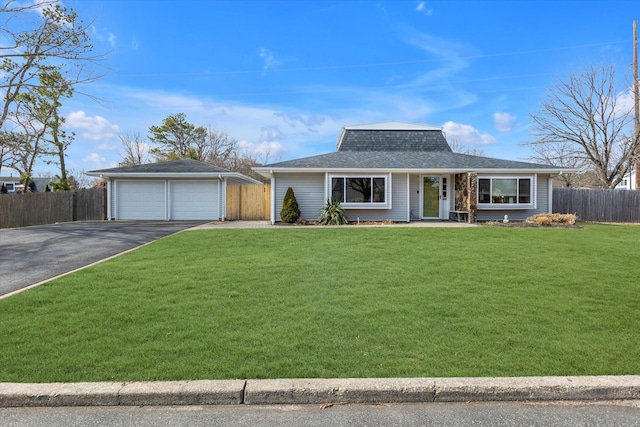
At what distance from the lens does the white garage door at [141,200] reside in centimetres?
1923

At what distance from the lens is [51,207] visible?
19.3 metres

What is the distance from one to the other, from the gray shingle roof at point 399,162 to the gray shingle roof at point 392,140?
4.17 feet

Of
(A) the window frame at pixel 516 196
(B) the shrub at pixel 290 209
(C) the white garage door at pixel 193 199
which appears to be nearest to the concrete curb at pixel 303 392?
(B) the shrub at pixel 290 209

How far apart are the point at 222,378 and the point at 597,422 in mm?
2860

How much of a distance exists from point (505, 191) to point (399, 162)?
4754mm

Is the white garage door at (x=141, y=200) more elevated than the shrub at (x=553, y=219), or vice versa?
the white garage door at (x=141, y=200)

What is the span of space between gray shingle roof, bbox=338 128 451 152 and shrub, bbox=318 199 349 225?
5206 millimetres

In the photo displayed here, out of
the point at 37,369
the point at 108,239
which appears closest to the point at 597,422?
the point at 37,369

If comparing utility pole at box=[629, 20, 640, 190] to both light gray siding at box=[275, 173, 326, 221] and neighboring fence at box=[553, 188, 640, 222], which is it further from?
light gray siding at box=[275, 173, 326, 221]

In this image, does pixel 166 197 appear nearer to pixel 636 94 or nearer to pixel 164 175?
pixel 164 175

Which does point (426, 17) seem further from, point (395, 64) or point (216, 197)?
point (216, 197)

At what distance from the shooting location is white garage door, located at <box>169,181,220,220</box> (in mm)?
19266

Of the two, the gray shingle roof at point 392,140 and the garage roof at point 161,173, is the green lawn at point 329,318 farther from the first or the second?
the gray shingle roof at point 392,140

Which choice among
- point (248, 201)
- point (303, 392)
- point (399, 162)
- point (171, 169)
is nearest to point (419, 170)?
point (399, 162)
